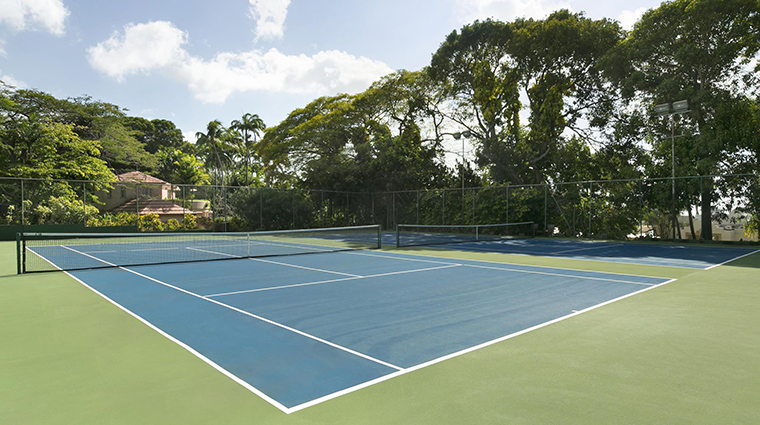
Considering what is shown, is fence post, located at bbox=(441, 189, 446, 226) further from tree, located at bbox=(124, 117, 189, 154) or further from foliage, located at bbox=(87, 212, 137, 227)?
tree, located at bbox=(124, 117, 189, 154)

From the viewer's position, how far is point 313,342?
16.5 feet

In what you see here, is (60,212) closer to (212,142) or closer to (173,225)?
(173,225)

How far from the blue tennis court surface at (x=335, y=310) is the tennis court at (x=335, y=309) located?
16 mm

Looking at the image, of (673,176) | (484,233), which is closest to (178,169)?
(484,233)

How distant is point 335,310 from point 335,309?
67 millimetres

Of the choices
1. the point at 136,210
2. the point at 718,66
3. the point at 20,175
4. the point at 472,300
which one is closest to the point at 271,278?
the point at 472,300

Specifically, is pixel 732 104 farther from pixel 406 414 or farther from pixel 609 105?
pixel 406 414

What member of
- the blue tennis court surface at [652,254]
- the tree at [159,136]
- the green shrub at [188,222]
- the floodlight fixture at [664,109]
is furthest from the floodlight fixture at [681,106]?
the tree at [159,136]

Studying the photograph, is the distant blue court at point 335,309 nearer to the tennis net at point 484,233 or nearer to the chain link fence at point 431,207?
the chain link fence at point 431,207

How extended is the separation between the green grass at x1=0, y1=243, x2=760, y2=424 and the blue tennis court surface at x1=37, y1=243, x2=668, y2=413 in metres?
0.29

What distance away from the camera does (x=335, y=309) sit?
666cm

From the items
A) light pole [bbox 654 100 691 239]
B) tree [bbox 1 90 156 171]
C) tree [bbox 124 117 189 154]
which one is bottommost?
light pole [bbox 654 100 691 239]

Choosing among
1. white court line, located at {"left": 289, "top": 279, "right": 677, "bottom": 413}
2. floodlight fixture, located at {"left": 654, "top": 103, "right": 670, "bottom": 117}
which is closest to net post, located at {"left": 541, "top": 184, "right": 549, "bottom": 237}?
floodlight fixture, located at {"left": 654, "top": 103, "right": 670, "bottom": 117}

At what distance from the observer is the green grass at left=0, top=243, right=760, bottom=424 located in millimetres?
3213
